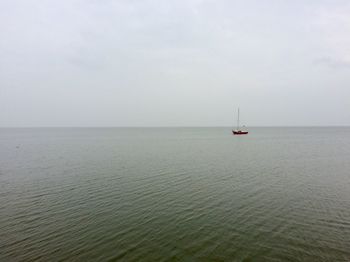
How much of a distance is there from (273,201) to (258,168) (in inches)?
702

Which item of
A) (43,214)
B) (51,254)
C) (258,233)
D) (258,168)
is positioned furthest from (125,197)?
(258,168)

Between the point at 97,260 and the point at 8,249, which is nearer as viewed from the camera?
the point at 97,260

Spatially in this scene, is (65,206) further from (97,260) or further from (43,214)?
(97,260)

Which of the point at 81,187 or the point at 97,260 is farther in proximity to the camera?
the point at 81,187

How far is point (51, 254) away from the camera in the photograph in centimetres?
1248

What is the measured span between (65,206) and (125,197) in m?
5.99

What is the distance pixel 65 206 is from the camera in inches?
795

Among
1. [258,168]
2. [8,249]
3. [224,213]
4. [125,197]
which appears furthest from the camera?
[258,168]

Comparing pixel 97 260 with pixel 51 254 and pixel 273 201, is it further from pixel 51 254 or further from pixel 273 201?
pixel 273 201

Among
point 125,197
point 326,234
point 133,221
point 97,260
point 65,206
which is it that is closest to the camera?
point 97,260

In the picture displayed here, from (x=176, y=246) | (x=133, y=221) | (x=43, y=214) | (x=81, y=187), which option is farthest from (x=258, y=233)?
(x=81, y=187)

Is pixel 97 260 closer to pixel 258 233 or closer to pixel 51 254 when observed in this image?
pixel 51 254

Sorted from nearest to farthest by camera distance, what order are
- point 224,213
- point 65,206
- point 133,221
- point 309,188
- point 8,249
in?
point 8,249 < point 133,221 < point 224,213 < point 65,206 < point 309,188

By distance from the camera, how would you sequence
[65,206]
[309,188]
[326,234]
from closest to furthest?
[326,234] < [65,206] < [309,188]
